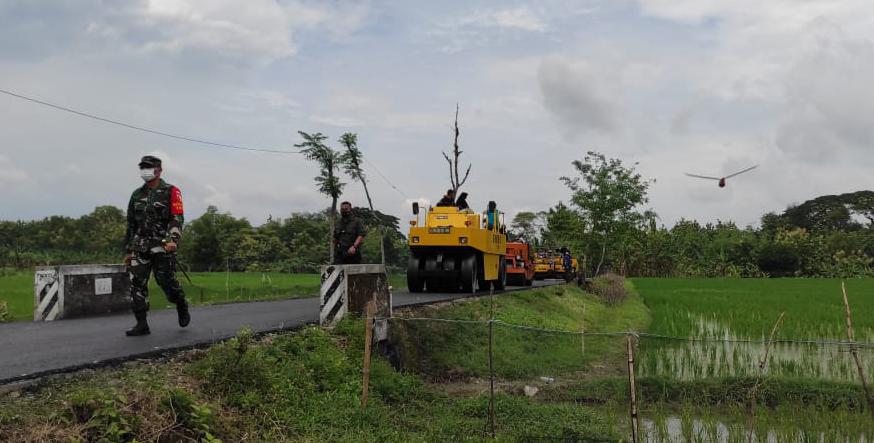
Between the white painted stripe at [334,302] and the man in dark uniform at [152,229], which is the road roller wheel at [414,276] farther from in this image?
the man in dark uniform at [152,229]

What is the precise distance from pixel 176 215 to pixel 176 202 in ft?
0.46

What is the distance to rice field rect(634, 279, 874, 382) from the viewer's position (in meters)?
10.1

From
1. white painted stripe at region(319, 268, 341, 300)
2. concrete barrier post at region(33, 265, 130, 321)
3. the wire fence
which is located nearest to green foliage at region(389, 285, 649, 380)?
the wire fence

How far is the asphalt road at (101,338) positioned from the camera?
18.4 ft

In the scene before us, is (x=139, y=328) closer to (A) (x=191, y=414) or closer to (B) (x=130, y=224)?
(B) (x=130, y=224)

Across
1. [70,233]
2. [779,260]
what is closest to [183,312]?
[70,233]

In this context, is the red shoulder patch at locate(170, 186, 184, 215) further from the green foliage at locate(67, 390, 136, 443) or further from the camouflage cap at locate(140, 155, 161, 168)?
the green foliage at locate(67, 390, 136, 443)

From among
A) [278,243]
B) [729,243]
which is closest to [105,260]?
[278,243]

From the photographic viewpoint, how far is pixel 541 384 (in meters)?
9.63

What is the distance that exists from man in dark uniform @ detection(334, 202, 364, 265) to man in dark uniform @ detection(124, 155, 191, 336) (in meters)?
3.72

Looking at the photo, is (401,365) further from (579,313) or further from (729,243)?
(729,243)

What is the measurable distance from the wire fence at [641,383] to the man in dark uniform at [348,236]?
159cm

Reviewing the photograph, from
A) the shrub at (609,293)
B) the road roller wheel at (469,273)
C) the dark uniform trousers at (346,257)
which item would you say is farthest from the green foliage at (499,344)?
the shrub at (609,293)

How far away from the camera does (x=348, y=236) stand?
10688 millimetres
